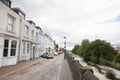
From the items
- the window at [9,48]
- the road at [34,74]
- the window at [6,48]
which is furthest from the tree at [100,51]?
the window at [6,48]

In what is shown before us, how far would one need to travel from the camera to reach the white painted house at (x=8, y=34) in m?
17.3

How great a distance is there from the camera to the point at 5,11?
A: 59.4ft

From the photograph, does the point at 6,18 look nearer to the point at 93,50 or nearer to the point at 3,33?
the point at 3,33

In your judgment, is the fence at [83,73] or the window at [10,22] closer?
the fence at [83,73]

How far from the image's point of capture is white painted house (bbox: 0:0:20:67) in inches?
682

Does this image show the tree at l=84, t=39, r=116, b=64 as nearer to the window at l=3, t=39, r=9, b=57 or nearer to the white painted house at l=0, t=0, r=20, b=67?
the white painted house at l=0, t=0, r=20, b=67

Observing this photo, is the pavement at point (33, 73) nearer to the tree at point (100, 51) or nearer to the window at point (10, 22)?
A: the window at point (10, 22)

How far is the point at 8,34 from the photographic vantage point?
1878cm

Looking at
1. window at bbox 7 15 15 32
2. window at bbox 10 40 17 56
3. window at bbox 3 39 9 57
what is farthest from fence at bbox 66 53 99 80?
window at bbox 7 15 15 32

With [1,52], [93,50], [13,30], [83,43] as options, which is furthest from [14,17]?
[83,43]

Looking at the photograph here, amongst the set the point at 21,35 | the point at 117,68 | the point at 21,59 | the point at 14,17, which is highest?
the point at 14,17

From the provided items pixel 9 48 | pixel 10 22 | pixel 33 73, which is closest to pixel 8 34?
pixel 9 48

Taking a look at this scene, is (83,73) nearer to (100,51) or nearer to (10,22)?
(10,22)

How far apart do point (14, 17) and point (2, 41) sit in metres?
5.07
